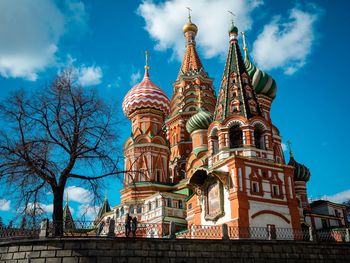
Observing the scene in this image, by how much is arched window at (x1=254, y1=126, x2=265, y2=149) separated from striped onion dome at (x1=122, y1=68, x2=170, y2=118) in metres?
17.2

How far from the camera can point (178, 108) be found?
4288 cm

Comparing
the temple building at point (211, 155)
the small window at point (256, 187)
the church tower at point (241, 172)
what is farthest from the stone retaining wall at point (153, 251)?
the small window at point (256, 187)

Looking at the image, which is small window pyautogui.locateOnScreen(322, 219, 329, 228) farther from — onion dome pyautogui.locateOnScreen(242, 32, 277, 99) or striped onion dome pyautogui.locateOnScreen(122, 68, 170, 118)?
striped onion dome pyautogui.locateOnScreen(122, 68, 170, 118)

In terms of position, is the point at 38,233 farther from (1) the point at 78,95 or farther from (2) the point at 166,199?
(2) the point at 166,199

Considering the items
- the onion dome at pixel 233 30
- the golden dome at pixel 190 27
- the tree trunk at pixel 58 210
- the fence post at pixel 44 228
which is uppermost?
the golden dome at pixel 190 27

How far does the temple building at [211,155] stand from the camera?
24.5 m

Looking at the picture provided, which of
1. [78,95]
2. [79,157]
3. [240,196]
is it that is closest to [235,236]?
[240,196]

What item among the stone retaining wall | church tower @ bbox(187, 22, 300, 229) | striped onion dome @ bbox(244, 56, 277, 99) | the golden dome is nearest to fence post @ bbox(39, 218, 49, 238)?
the stone retaining wall

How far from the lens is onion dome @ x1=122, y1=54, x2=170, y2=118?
1670 inches

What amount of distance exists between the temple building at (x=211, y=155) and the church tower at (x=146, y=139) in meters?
0.10

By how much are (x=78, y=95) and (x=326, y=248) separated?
1271cm

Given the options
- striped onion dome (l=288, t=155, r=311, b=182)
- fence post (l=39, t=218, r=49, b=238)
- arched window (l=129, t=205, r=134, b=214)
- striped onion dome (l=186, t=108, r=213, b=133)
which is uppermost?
striped onion dome (l=186, t=108, r=213, b=133)

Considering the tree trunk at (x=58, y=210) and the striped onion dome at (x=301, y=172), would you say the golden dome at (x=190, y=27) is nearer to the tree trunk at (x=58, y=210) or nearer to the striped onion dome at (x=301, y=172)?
the striped onion dome at (x=301, y=172)

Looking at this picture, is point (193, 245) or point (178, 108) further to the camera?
point (178, 108)
